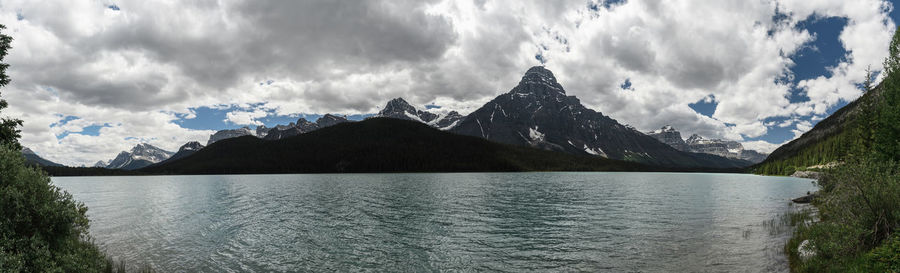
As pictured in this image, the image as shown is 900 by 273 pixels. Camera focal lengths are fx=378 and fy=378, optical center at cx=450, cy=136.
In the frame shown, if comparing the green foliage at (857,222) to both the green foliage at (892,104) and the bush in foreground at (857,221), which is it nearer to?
the bush in foreground at (857,221)

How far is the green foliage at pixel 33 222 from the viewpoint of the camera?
14.7m

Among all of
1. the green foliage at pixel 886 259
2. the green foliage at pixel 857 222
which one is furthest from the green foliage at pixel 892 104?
the green foliage at pixel 886 259

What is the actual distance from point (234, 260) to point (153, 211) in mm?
45177

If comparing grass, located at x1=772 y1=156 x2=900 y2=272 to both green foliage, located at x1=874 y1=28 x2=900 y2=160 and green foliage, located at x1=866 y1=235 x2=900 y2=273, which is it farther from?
green foliage, located at x1=874 y1=28 x2=900 y2=160

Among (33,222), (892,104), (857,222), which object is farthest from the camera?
(892,104)

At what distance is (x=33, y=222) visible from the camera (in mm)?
16062

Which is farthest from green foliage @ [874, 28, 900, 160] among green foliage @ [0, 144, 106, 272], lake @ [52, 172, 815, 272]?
green foliage @ [0, 144, 106, 272]

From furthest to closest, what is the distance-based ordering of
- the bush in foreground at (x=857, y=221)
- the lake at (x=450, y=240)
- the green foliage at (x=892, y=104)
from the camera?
1. the green foliage at (x=892, y=104)
2. the lake at (x=450, y=240)
3. the bush in foreground at (x=857, y=221)

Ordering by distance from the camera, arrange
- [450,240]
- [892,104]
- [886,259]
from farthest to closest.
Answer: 1. [892,104]
2. [450,240]
3. [886,259]

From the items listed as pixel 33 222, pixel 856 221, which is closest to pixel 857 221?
pixel 856 221

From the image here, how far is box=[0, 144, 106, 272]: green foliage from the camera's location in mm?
14672

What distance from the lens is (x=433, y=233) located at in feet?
123

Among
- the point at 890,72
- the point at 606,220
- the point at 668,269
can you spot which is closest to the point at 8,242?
the point at 668,269

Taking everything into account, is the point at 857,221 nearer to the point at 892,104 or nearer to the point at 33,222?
the point at 33,222
